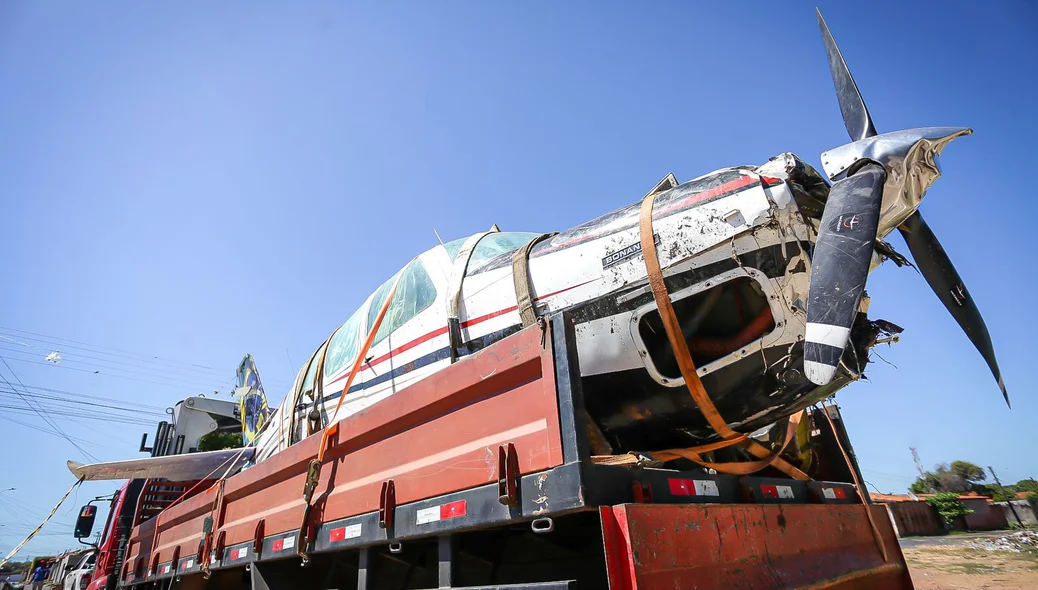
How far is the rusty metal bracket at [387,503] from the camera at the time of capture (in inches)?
A: 100

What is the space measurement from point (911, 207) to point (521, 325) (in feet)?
7.23

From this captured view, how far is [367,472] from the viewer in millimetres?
2867

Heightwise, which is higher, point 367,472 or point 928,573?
point 367,472

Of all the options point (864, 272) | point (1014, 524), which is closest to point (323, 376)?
point (864, 272)

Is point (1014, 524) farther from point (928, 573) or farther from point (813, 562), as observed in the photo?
point (813, 562)

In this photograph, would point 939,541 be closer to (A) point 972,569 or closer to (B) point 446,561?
(A) point 972,569

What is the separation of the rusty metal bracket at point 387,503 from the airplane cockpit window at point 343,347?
226 centimetres

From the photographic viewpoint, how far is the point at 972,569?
13.4 meters

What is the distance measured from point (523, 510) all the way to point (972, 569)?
17.2m

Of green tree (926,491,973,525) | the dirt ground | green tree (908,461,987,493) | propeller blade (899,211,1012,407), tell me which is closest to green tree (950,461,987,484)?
green tree (908,461,987,493)

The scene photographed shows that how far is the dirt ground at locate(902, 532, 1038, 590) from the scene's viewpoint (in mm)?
10914

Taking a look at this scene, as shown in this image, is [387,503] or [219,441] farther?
[219,441]

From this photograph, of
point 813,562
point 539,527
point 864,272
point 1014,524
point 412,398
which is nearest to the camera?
point 539,527

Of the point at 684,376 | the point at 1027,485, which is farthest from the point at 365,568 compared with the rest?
the point at 1027,485
